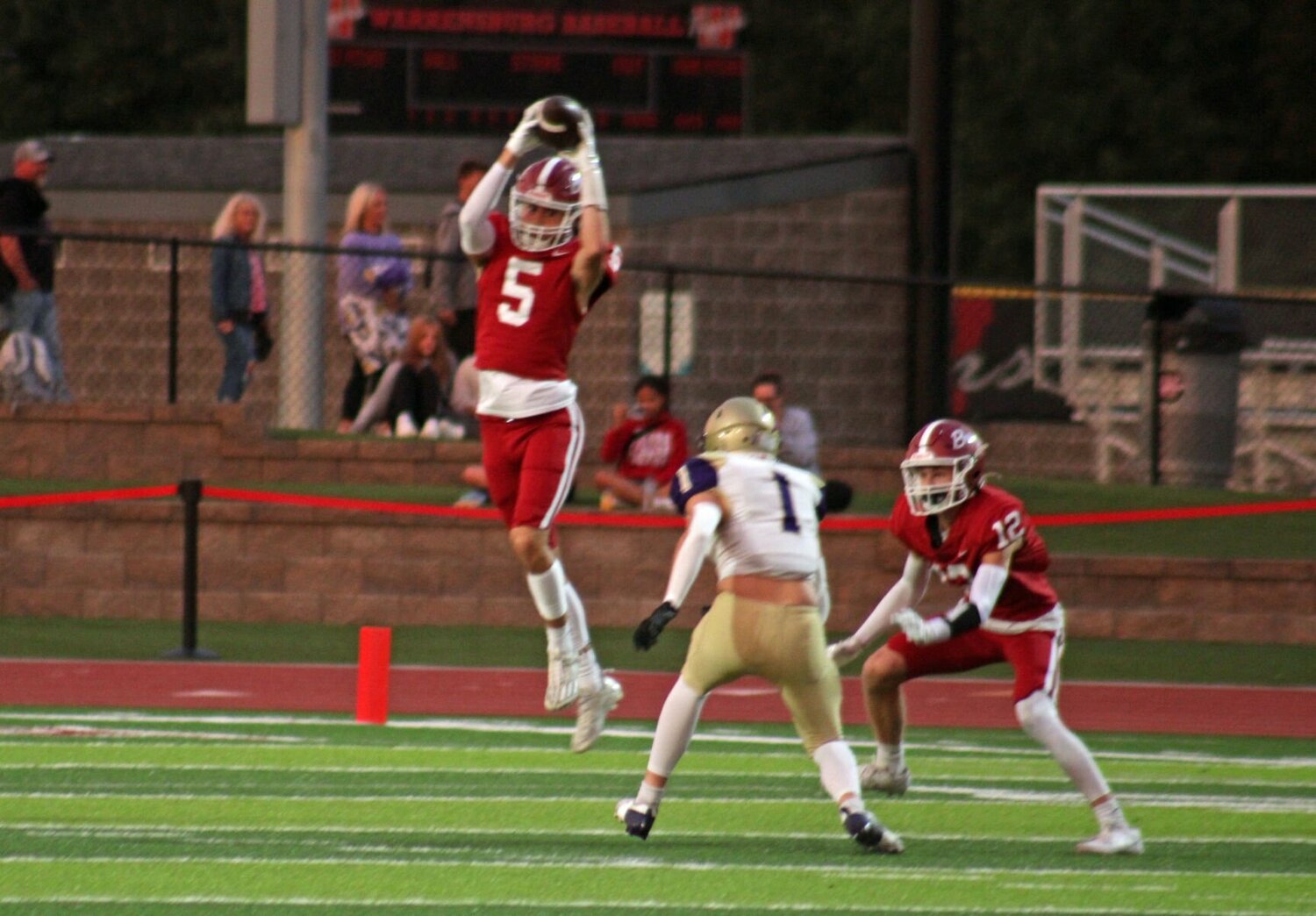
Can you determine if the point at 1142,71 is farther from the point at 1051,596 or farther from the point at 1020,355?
→ the point at 1051,596

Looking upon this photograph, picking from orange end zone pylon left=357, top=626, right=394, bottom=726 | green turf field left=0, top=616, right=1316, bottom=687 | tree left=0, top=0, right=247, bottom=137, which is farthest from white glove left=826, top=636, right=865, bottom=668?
tree left=0, top=0, right=247, bottom=137

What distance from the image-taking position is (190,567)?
555 inches

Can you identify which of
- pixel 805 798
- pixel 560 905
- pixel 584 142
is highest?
pixel 584 142

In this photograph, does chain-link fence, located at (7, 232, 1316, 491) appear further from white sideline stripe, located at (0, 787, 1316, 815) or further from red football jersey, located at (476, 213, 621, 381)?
white sideline stripe, located at (0, 787, 1316, 815)

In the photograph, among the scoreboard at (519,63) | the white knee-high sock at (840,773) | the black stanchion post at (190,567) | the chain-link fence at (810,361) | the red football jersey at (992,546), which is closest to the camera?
the white knee-high sock at (840,773)

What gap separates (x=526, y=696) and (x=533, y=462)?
3.78m

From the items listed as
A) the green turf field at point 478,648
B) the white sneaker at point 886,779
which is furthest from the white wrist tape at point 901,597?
the green turf field at point 478,648

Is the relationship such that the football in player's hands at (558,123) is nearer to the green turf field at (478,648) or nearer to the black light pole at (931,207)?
the green turf field at (478,648)

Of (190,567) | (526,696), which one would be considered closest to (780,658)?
(526,696)

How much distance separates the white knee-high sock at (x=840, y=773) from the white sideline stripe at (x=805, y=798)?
1526 mm

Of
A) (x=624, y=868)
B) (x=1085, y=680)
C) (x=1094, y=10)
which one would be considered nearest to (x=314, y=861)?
(x=624, y=868)

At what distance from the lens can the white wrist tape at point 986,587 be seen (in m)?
8.22

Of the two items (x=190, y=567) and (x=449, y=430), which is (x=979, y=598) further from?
(x=449, y=430)

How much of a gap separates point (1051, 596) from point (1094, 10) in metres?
40.5
